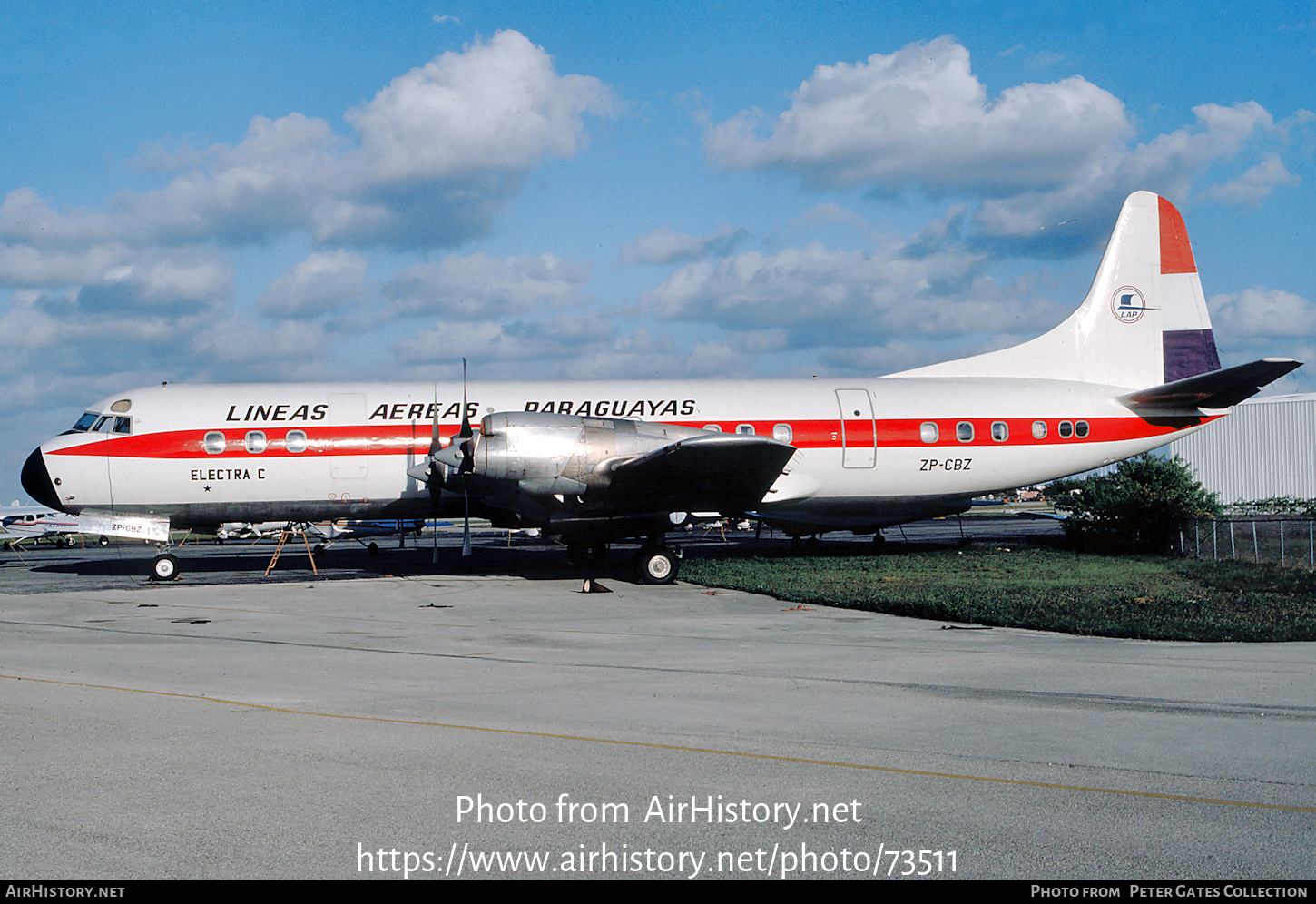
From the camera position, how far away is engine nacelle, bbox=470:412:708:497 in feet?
59.2

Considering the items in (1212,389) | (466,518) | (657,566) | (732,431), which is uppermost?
(1212,389)

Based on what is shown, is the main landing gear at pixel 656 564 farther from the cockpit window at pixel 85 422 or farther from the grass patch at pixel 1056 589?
the cockpit window at pixel 85 422

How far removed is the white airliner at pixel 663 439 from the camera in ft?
62.0

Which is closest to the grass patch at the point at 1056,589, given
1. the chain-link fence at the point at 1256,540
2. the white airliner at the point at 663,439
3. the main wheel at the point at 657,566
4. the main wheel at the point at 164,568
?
the main wheel at the point at 657,566

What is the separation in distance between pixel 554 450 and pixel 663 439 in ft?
7.35

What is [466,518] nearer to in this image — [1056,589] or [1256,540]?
[1056,589]

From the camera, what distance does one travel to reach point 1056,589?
17.1 metres

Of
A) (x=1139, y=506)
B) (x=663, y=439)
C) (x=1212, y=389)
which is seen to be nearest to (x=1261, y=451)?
(x=1139, y=506)

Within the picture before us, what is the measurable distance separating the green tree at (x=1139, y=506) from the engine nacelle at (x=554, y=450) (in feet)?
52.2

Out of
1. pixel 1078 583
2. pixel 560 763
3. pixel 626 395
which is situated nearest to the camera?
pixel 560 763

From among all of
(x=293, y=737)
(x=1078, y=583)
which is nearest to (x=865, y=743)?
(x=293, y=737)
